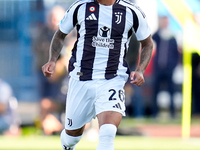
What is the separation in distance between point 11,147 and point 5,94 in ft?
7.56

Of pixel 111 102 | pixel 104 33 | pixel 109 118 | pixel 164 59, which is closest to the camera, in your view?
pixel 109 118

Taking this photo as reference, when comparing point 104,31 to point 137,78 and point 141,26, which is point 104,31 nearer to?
point 141,26

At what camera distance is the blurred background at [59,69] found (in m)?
9.84

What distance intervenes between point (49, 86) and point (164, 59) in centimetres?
292

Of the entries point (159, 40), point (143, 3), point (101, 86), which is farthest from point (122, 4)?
point (159, 40)

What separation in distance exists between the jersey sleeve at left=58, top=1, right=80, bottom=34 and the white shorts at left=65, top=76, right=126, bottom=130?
0.56 m

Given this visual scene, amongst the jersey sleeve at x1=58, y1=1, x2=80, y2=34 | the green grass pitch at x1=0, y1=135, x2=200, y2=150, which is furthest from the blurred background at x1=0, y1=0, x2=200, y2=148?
the jersey sleeve at x1=58, y1=1, x2=80, y2=34

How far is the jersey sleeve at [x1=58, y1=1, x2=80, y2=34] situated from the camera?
5.31 metres

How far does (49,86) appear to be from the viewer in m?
10.0

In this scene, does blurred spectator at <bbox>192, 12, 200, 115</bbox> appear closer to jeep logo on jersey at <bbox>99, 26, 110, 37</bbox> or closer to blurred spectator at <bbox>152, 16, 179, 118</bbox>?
blurred spectator at <bbox>152, 16, 179, 118</bbox>

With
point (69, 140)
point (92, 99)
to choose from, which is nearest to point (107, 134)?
point (92, 99)

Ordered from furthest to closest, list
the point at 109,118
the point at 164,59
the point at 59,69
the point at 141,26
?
the point at 164,59 < the point at 59,69 < the point at 141,26 < the point at 109,118

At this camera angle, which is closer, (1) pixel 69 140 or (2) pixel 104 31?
(2) pixel 104 31

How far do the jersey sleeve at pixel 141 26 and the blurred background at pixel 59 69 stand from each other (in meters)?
3.84
